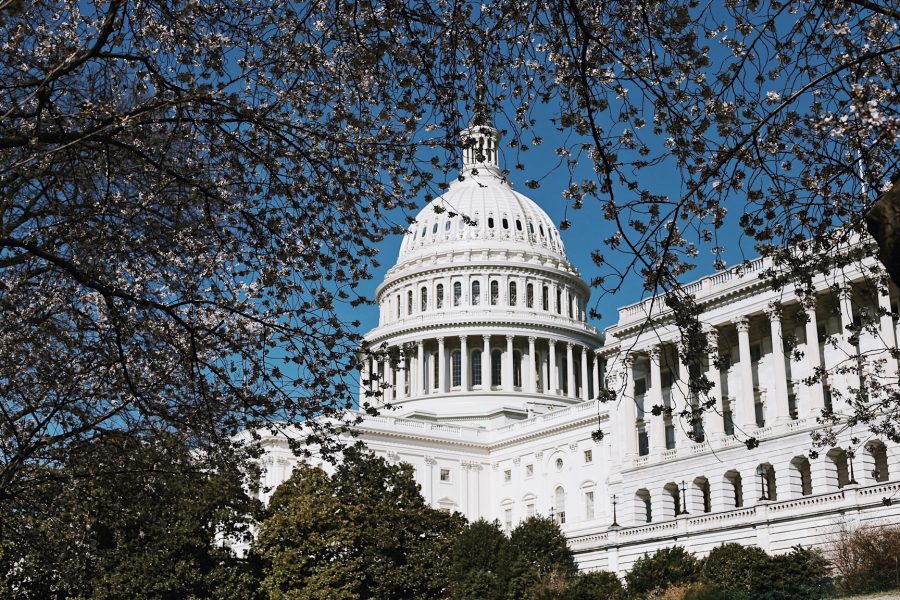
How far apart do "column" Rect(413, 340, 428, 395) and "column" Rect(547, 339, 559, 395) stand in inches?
527

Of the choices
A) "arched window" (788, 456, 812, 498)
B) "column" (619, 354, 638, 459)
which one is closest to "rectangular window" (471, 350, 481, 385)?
"column" (619, 354, 638, 459)

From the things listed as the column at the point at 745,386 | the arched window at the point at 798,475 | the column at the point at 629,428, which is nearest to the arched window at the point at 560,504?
the column at the point at 629,428

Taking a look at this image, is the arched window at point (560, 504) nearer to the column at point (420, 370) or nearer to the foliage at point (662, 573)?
the column at point (420, 370)

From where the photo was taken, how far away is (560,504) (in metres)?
104

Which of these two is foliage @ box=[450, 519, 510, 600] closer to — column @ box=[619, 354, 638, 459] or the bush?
the bush

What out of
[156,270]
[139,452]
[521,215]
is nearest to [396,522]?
[139,452]

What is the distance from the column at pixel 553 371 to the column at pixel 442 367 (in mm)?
11310

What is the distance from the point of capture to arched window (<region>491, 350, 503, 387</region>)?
130m

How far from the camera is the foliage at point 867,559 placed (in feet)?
158

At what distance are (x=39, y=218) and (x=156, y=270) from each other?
223 centimetres

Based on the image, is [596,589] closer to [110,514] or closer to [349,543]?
[349,543]

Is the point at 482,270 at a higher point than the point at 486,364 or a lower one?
higher

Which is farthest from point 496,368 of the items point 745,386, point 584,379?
point 745,386

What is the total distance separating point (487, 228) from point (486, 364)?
19.6 meters
